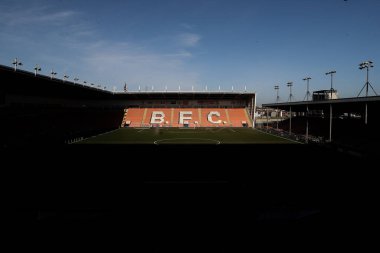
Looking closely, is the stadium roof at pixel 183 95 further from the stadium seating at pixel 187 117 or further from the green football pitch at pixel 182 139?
the green football pitch at pixel 182 139

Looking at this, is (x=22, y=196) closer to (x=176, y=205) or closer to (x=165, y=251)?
(x=176, y=205)

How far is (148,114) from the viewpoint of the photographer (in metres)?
71.9

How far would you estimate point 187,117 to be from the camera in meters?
70.7

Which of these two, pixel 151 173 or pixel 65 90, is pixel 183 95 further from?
pixel 151 173

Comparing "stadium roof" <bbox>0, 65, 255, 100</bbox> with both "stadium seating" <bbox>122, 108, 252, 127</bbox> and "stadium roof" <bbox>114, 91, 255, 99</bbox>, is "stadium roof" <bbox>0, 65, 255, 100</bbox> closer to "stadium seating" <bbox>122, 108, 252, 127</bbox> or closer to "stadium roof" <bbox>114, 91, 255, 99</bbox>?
"stadium roof" <bbox>114, 91, 255, 99</bbox>

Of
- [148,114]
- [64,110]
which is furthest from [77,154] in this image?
[148,114]

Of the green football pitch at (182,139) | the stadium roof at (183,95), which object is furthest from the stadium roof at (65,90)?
the green football pitch at (182,139)

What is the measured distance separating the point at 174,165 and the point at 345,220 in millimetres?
14529

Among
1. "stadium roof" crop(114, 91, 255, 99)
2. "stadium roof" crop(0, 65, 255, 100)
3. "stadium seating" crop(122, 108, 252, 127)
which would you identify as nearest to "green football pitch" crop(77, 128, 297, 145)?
"stadium roof" crop(0, 65, 255, 100)

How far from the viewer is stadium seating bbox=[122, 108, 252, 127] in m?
68.3

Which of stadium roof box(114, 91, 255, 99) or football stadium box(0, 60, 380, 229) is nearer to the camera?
football stadium box(0, 60, 380, 229)

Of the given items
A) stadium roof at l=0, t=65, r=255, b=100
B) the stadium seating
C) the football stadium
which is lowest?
the football stadium

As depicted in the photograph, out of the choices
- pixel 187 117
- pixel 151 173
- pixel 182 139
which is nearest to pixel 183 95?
pixel 187 117

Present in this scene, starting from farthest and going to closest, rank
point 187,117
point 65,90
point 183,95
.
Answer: point 183,95, point 187,117, point 65,90
